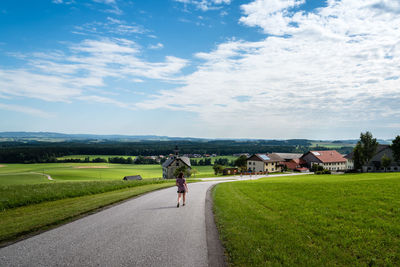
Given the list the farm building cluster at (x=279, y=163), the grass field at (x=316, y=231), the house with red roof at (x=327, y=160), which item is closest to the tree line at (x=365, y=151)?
the farm building cluster at (x=279, y=163)

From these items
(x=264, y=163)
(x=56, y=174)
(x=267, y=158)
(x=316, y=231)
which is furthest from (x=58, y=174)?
(x=316, y=231)

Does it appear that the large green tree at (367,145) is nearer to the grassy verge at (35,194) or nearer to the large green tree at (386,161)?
the large green tree at (386,161)

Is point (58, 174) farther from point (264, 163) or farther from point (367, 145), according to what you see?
point (367, 145)

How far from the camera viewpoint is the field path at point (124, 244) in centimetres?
651

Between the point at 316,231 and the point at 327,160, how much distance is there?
322 feet

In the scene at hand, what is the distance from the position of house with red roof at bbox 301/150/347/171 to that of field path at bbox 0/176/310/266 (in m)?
95.6

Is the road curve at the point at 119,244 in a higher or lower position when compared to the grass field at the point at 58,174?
higher

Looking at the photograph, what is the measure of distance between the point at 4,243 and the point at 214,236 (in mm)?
7713

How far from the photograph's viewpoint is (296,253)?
6.74 meters

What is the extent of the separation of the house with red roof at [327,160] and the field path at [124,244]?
95.6 m

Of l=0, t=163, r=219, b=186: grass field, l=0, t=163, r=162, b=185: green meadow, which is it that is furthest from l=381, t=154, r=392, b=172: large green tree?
l=0, t=163, r=162, b=185: green meadow

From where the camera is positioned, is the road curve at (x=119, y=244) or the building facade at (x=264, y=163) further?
the building facade at (x=264, y=163)

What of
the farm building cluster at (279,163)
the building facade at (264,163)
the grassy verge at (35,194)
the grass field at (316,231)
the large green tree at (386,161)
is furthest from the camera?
the building facade at (264,163)

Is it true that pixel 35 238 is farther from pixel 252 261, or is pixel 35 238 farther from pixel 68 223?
pixel 252 261
